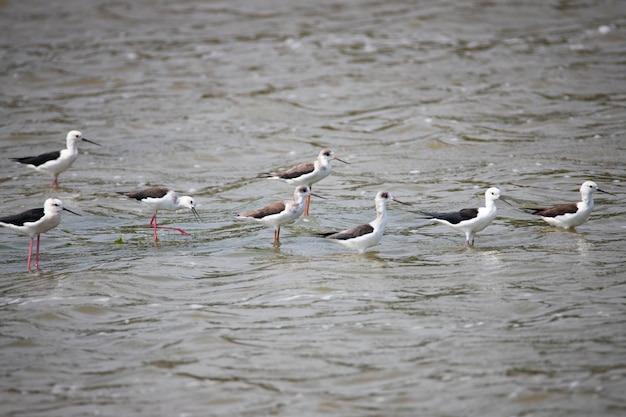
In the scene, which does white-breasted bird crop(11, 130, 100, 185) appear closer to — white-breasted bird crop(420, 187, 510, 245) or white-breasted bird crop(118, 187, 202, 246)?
white-breasted bird crop(118, 187, 202, 246)

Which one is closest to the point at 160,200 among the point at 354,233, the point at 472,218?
the point at 354,233

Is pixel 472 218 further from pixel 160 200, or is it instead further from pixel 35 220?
pixel 35 220

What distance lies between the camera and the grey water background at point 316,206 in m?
7.93

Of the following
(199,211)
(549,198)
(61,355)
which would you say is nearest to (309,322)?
(61,355)

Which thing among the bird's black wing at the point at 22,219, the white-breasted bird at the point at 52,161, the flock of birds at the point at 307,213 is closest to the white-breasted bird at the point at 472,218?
the flock of birds at the point at 307,213

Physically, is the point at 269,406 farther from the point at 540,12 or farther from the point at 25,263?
the point at 540,12

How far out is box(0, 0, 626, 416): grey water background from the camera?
7.93 m

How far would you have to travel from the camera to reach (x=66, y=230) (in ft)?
44.5

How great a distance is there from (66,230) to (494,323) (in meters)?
7.59

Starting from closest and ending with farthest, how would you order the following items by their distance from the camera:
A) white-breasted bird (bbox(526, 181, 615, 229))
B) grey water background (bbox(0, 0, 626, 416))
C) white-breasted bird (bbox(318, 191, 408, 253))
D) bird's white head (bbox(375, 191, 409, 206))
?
grey water background (bbox(0, 0, 626, 416))
white-breasted bird (bbox(318, 191, 408, 253))
bird's white head (bbox(375, 191, 409, 206))
white-breasted bird (bbox(526, 181, 615, 229))

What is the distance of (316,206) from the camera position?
14797 millimetres

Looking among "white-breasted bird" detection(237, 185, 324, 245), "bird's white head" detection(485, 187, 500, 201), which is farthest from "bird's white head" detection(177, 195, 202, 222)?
"bird's white head" detection(485, 187, 500, 201)

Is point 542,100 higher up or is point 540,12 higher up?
point 540,12

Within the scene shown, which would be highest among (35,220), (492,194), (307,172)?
(492,194)
